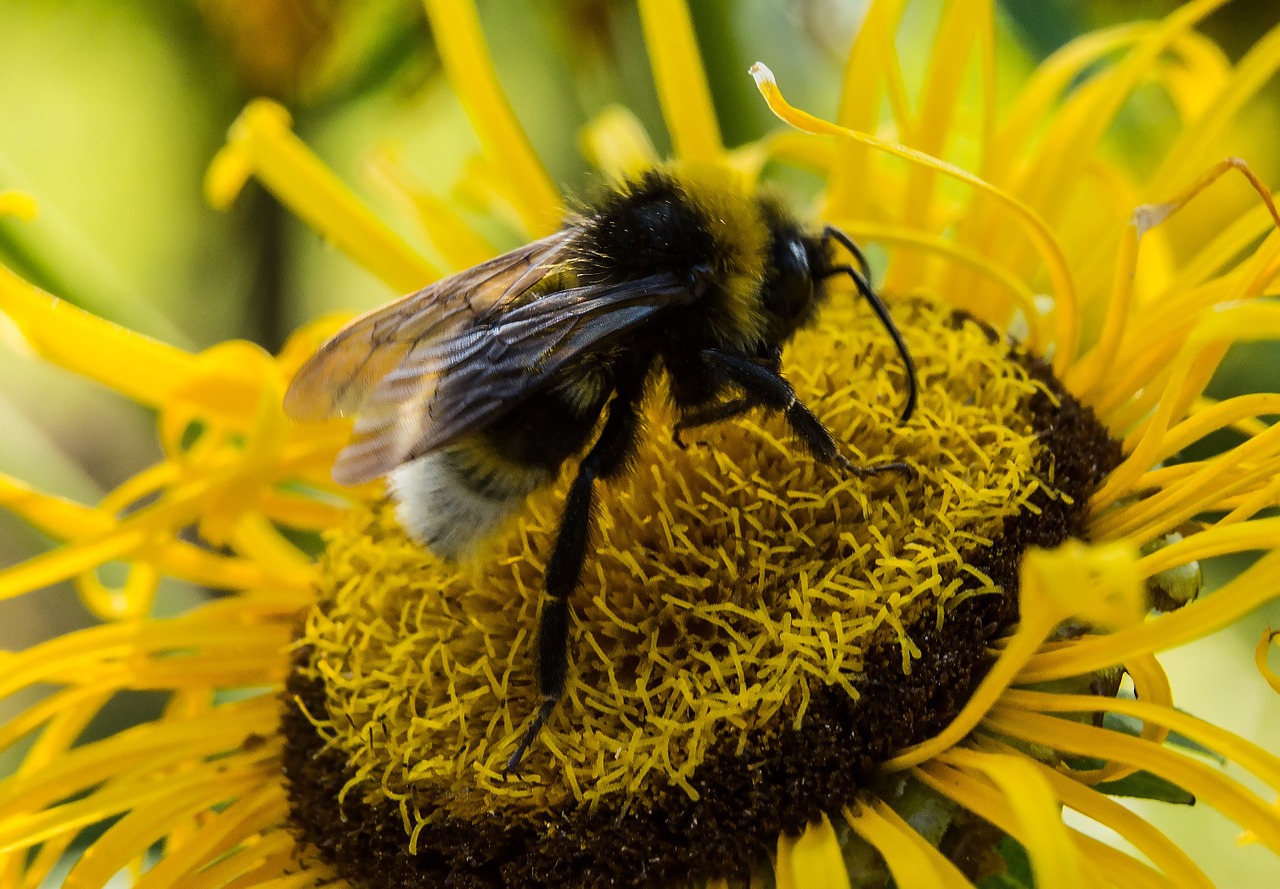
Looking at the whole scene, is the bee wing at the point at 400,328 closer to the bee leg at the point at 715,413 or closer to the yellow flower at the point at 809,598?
the yellow flower at the point at 809,598

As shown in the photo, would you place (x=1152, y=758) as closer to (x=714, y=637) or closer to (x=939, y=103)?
(x=714, y=637)

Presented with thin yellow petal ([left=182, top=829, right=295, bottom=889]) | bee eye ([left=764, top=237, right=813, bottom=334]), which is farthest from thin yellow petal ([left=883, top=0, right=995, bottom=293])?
thin yellow petal ([left=182, top=829, right=295, bottom=889])

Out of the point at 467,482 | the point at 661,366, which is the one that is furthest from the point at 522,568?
the point at 661,366

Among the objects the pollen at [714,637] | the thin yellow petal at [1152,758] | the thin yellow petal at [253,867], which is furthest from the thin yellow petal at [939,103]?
the thin yellow petal at [253,867]

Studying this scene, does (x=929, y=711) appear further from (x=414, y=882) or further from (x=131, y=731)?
(x=131, y=731)

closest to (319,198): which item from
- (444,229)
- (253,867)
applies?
(444,229)

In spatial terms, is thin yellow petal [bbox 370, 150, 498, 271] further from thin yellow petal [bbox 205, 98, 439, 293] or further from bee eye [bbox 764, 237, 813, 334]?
bee eye [bbox 764, 237, 813, 334]
